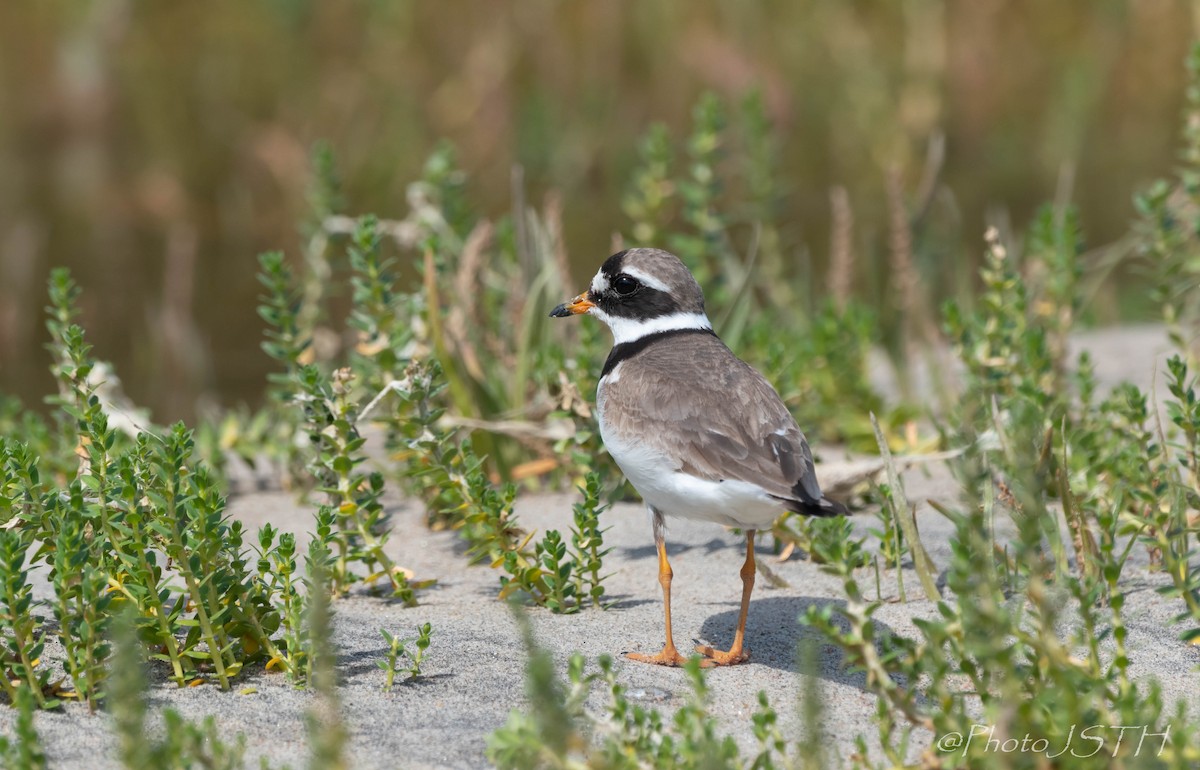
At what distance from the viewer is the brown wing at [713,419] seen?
398 cm

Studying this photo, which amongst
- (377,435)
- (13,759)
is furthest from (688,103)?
(13,759)

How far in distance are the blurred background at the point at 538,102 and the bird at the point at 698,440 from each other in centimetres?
661

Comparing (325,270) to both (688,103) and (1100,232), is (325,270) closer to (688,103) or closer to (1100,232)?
(1100,232)

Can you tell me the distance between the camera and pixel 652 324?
5.00 metres

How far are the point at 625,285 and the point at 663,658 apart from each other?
1.53 m

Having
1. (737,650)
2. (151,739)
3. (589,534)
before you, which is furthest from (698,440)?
(151,739)

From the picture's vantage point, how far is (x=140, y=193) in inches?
487

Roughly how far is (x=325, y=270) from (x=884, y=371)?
3.50 meters

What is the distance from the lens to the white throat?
4977mm

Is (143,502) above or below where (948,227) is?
below

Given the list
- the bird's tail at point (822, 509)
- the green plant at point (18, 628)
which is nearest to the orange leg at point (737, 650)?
the bird's tail at point (822, 509)

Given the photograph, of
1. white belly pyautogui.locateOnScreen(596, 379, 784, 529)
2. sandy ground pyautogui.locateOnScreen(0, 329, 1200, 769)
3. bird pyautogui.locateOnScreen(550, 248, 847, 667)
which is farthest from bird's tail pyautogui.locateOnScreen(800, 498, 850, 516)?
sandy ground pyautogui.locateOnScreen(0, 329, 1200, 769)

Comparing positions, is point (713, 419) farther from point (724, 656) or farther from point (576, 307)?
point (576, 307)

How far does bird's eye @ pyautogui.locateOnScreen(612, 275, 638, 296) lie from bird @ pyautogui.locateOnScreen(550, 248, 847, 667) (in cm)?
7
